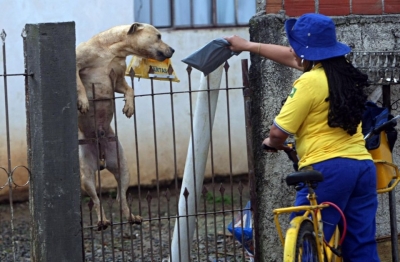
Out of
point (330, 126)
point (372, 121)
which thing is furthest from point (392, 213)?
point (330, 126)

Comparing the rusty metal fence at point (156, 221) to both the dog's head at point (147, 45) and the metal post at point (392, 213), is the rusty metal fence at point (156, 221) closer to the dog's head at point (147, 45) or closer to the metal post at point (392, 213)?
the dog's head at point (147, 45)

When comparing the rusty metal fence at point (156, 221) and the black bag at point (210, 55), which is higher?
the black bag at point (210, 55)

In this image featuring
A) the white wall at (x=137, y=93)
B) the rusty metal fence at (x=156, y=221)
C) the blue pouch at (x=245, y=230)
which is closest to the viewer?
the rusty metal fence at (x=156, y=221)

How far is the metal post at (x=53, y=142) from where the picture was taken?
516cm

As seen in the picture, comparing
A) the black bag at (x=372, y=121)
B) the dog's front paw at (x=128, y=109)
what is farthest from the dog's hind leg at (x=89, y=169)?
the black bag at (x=372, y=121)

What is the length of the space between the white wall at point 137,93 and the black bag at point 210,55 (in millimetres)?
4576

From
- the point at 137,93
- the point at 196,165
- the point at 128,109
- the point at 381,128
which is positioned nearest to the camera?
the point at 381,128

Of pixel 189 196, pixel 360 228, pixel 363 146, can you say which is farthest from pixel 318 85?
pixel 189 196

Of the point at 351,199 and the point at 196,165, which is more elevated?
the point at 196,165

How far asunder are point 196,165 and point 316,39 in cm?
167

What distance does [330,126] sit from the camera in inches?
175

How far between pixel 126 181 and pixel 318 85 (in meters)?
1.96

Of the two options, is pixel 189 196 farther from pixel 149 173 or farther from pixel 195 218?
pixel 149 173

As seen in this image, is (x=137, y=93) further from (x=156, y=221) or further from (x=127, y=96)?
(x=127, y=96)
